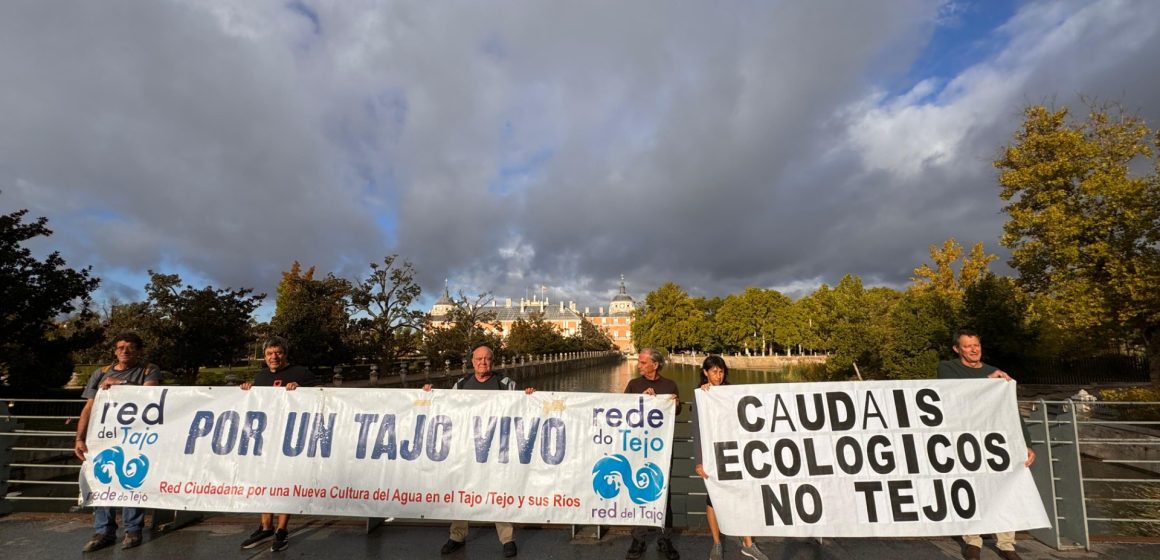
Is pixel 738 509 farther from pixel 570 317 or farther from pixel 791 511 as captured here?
pixel 570 317

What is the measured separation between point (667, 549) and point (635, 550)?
0.25 metres

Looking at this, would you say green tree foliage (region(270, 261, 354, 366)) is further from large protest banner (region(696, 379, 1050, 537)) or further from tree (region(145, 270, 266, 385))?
large protest banner (region(696, 379, 1050, 537))

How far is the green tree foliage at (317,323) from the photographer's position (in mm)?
23125

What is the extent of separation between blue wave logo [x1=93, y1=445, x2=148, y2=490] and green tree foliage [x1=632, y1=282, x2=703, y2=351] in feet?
231

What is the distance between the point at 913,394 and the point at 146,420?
673cm

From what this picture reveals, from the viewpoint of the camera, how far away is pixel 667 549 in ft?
13.4

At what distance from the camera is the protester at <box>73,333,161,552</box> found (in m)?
4.39

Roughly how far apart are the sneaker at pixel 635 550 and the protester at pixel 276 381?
285 cm

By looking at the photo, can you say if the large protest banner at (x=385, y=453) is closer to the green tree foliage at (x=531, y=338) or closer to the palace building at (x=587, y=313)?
the green tree foliage at (x=531, y=338)

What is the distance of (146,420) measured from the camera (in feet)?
15.5

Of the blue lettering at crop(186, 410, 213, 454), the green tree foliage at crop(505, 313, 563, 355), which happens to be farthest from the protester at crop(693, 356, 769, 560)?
the green tree foliage at crop(505, 313, 563, 355)

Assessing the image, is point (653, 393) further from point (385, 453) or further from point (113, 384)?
point (113, 384)

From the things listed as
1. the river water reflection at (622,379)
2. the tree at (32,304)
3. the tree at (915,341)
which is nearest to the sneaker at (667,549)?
the tree at (32,304)

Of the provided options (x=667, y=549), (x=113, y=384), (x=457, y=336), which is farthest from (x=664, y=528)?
(x=457, y=336)
